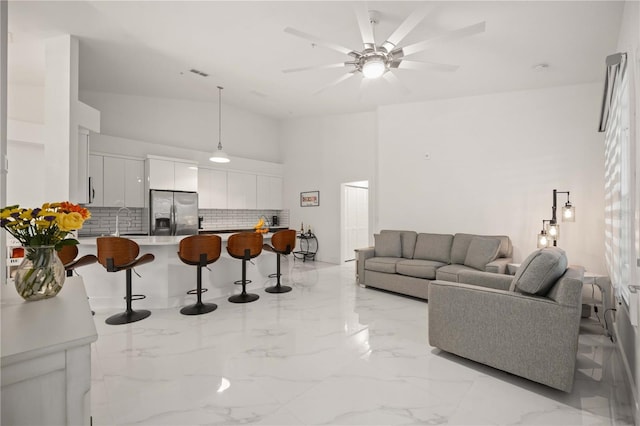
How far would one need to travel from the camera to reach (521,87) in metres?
5.01

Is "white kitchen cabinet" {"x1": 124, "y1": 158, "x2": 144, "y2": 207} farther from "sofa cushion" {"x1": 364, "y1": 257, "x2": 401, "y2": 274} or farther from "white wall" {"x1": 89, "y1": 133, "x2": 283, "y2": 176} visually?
"sofa cushion" {"x1": 364, "y1": 257, "x2": 401, "y2": 274}

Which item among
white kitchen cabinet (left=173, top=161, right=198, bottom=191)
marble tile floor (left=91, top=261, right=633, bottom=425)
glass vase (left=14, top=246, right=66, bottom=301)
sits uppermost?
white kitchen cabinet (left=173, top=161, right=198, bottom=191)

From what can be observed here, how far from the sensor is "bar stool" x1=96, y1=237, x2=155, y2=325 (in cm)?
356

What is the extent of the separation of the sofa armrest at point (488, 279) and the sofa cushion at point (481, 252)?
1.68 metres

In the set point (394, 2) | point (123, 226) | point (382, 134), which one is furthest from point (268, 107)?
point (394, 2)

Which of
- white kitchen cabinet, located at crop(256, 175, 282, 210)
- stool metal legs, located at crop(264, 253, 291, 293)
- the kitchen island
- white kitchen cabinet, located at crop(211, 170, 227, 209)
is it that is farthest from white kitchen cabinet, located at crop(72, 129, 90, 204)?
white kitchen cabinet, located at crop(256, 175, 282, 210)

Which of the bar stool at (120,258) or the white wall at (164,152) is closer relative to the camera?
the bar stool at (120,258)

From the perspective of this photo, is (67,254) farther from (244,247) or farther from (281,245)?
(281,245)

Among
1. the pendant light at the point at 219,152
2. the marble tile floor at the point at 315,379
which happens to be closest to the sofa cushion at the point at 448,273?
the marble tile floor at the point at 315,379

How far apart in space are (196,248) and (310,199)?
15.7 feet

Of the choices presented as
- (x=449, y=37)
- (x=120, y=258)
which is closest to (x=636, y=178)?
(x=449, y=37)

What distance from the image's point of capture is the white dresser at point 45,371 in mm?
812

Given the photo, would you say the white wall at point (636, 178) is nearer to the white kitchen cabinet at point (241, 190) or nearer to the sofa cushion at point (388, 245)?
the sofa cushion at point (388, 245)

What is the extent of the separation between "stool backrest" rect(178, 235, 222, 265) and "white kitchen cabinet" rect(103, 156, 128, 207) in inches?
115
